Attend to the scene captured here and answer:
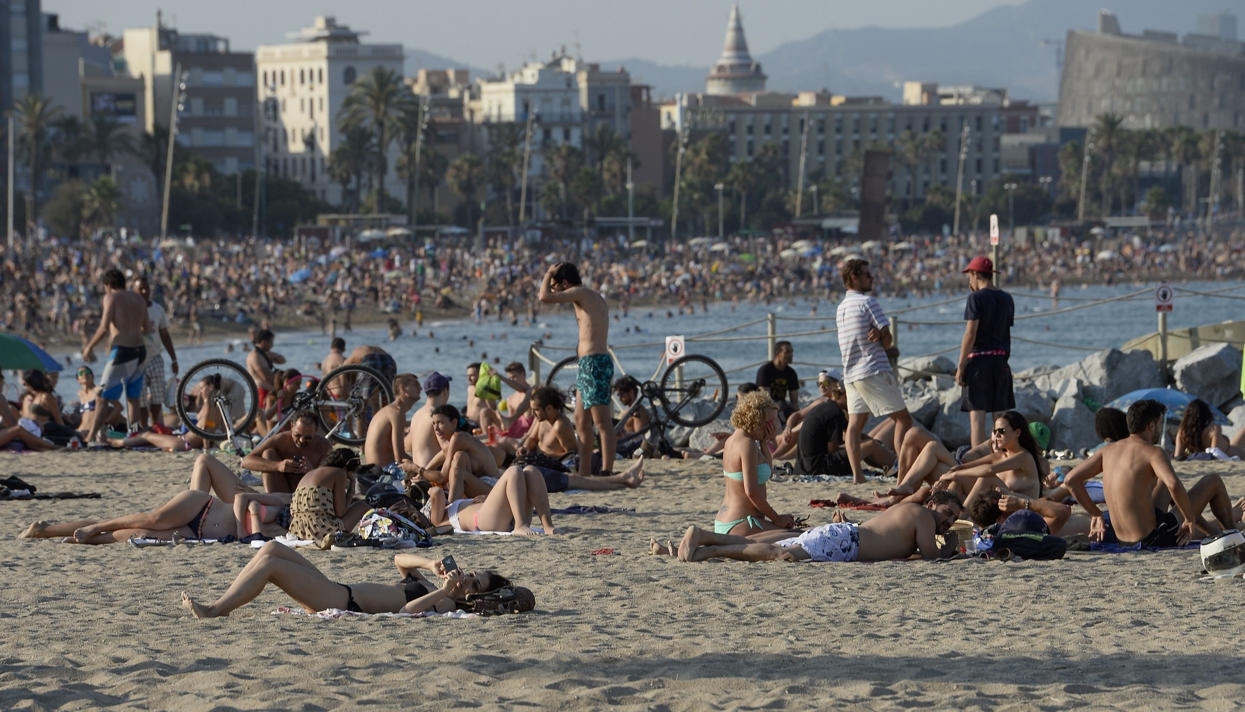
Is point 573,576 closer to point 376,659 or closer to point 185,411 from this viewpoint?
point 376,659

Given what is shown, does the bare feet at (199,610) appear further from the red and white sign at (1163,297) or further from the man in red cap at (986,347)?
the red and white sign at (1163,297)

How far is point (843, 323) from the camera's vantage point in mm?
10258

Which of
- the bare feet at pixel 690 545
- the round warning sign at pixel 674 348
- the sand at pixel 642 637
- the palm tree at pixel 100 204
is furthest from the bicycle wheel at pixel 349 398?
the palm tree at pixel 100 204

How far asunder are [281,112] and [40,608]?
10133cm

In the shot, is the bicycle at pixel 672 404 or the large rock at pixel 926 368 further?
the large rock at pixel 926 368

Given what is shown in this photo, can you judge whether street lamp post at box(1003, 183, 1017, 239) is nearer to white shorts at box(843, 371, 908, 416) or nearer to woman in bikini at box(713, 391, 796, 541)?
white shorts at box(843, 371, 908, 416)

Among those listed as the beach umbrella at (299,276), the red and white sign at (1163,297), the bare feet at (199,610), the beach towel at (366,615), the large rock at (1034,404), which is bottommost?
the beach umbrella at (299,276)

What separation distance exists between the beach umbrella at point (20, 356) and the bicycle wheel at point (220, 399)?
2.79 m

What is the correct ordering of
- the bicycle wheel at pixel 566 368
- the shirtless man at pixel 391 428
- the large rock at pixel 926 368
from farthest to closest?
1. the large rock at pixel 926 368
2. the bicycle wheel at pixel 566 368
3. the shirtless man at pixel 391 428

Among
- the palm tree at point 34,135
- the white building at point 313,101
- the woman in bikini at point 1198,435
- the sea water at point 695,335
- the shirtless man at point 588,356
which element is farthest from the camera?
the white building at point 313,101

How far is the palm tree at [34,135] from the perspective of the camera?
2945 inches

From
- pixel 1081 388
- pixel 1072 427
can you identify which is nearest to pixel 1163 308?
pixel 1072 427

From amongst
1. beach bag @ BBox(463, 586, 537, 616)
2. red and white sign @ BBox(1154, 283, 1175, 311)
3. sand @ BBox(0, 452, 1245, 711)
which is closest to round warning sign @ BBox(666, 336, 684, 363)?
red and white sign @ BBox(1154, 283, 1175, 311)

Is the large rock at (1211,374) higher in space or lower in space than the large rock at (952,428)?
higher
